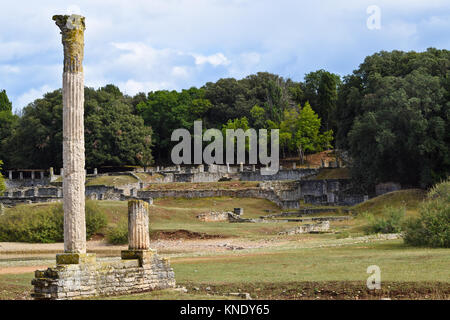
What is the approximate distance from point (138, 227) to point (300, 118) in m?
70.3

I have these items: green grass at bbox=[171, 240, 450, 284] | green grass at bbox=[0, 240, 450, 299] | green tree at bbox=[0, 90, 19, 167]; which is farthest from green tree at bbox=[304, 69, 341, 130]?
green grass at bbox=[0, 240, 450, 299]

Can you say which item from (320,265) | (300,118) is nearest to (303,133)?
(300,118)

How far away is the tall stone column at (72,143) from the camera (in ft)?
61.7

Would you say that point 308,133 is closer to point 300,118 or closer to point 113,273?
point 300,118

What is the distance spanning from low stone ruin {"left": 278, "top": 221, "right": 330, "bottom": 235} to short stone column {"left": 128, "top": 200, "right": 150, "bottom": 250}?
77.0 feet

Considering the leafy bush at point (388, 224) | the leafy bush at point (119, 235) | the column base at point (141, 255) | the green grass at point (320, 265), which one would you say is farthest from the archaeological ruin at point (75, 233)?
the leafy bush at point (388, 224)

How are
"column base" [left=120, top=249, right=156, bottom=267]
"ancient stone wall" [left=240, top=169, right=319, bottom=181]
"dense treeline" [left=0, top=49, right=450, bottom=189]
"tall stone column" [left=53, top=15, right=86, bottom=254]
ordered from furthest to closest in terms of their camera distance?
"ancient stone wall" [left=240, top=169, right=319, bottom=181]
"dense treeline" [left=0, top=49, right=450, bottom=189]
"column base" [left=120, top=249, right=156, bottom=267]
"tall stone column" [left=53, top=15, right=86, bottom=254]

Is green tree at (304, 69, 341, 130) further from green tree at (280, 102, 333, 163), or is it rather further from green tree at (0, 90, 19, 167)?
green tree at (0, 90, 19, 167)

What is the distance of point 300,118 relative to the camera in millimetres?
89875

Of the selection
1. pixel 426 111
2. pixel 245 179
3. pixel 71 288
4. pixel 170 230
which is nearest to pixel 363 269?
pixel 71 288

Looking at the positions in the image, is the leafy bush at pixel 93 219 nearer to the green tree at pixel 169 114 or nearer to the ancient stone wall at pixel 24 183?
the ancient stone wall at pixel 24 183

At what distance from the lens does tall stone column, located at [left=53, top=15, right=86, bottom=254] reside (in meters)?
18.8

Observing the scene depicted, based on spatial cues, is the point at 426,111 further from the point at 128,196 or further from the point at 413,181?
the point at 128,196
